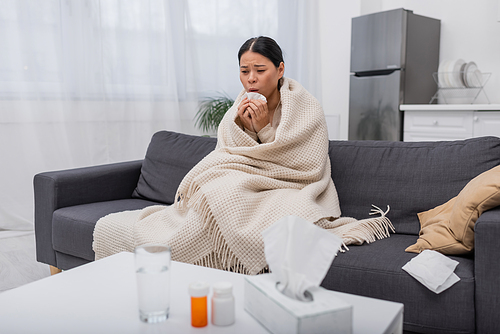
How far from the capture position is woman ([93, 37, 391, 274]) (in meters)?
1.51

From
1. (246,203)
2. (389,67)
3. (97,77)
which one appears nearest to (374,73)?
(389,67)

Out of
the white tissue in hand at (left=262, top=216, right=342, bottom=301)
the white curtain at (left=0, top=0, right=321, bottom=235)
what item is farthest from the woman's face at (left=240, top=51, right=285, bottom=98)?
the white curtain at (left=0, top=0, right=321, bottom=235)

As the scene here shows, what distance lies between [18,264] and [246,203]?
154cm

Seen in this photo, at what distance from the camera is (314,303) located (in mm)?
755

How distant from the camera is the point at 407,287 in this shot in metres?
1.25

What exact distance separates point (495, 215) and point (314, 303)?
72cm

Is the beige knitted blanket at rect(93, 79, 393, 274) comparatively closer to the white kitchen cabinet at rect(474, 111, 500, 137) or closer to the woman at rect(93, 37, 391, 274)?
the woman at rect(93, 37, 391, 274)

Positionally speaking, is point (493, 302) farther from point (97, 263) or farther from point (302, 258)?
point (97, 263)

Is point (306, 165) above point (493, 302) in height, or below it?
above

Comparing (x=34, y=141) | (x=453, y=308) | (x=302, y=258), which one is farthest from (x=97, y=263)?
(x=34, y=141)

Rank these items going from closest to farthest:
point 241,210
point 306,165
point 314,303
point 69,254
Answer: point 314,303 → point 241,210 → point 306,165 → point 69,254

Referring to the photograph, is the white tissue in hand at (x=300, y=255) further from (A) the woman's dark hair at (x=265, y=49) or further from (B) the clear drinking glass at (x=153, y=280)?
(A) the woman's dark hair at (x=265, y=49)

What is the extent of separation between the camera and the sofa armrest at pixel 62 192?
2.02m

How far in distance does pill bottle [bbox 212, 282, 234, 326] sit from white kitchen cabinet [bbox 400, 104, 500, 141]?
2932 millimetres
